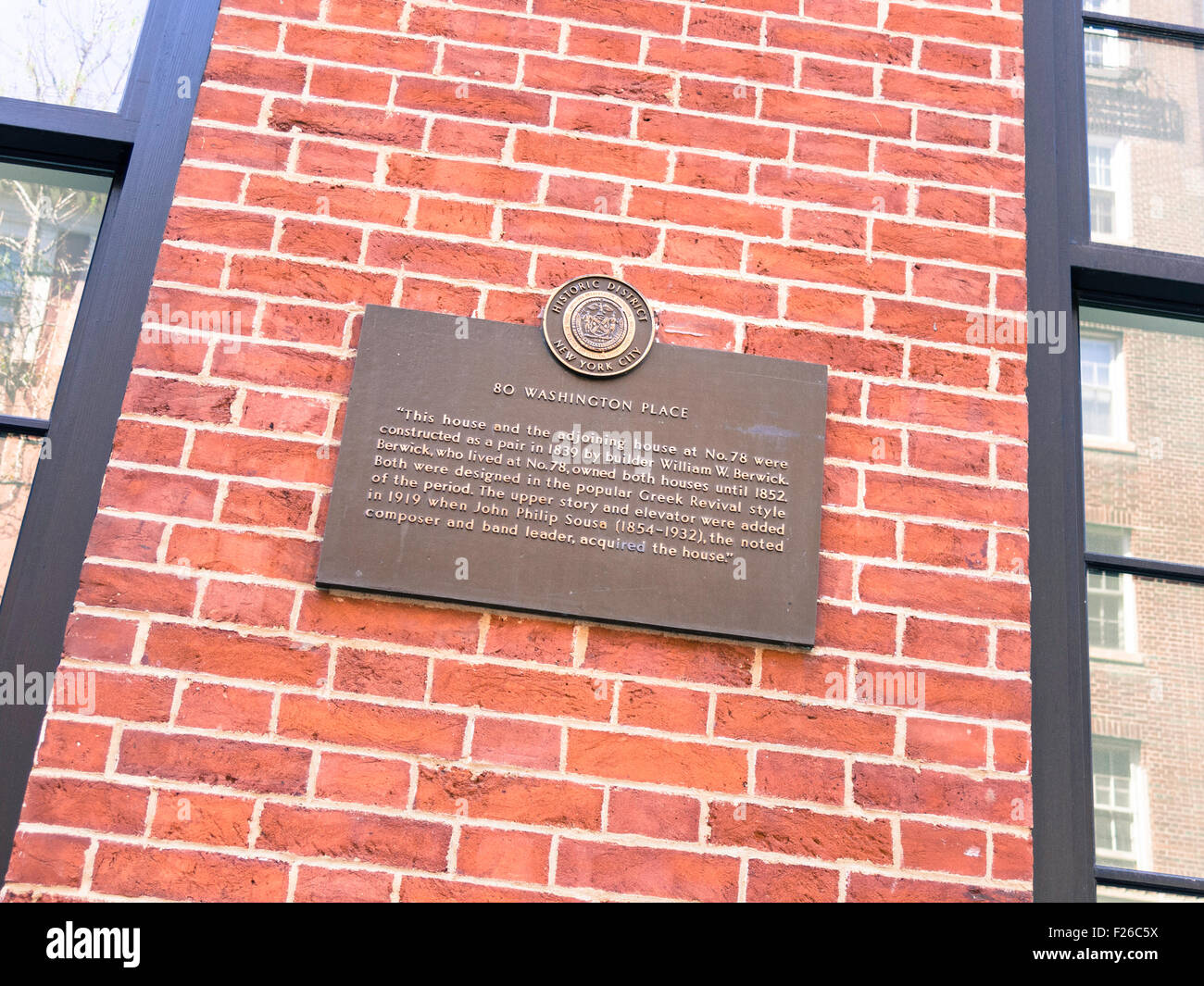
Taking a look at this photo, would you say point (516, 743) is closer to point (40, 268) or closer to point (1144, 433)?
point (40, 268)

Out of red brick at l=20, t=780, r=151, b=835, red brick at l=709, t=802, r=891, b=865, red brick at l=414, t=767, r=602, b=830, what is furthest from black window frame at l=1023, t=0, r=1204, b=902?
red brick at l=20, t=780, r=151, b=835

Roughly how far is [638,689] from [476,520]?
57cm

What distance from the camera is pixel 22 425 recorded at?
9.12 ft

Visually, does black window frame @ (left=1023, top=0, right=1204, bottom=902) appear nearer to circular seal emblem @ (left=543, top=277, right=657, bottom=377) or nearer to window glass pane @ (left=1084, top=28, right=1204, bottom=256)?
window glass pane @ (left=1084, top=28, right=1204, bottom=256)

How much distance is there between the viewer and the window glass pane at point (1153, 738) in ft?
8.82

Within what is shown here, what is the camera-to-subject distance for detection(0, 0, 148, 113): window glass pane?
3072mm

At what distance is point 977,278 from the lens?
287cm

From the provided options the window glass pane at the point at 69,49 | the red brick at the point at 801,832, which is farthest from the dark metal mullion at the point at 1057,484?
the window glass pane at the point at 69,49

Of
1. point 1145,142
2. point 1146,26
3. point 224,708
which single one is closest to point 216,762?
point 224,708

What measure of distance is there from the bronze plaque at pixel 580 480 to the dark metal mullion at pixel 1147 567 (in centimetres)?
88

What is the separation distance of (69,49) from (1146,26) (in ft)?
11.0

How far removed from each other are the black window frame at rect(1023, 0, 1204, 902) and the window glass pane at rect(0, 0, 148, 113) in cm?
272

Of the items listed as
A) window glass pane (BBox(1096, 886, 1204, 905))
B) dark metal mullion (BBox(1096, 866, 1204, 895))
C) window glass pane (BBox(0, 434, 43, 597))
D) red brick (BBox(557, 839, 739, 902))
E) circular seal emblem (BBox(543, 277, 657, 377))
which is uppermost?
circular seal emblem (BBox(543, 277, 657, 377))
